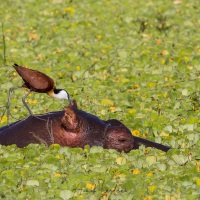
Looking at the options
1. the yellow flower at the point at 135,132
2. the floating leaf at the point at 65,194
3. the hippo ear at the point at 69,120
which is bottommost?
the yellow flower at the point at 135,132

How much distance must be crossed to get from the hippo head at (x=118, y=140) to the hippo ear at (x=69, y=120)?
34 cm

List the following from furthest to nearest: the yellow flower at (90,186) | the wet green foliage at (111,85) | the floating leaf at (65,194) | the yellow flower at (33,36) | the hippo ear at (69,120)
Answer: the yellow flower at (33,36), the hippo ear at (69,120), the wet green foliage at (111,85), the yellow flower at (90,186), the floating leaf at (65,194)

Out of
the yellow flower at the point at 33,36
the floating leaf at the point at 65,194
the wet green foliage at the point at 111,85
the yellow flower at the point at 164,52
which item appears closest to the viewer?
the floating leaf at the point at 65,194

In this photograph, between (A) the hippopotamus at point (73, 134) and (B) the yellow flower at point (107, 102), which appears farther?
(B) the yellow flower at point (107, 102)

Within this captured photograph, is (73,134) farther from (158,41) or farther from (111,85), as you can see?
(158,41)

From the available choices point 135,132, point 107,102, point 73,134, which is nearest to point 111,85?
point 107,102

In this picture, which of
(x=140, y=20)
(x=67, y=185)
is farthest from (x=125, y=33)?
(x=67, y=185)

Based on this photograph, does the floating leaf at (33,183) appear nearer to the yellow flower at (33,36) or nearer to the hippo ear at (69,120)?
the hippo ear at (69,120)

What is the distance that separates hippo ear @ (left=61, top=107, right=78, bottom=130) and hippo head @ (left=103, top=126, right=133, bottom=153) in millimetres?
344

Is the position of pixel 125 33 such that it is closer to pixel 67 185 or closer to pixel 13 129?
pixel 13 129

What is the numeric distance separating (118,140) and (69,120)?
52 centimetres

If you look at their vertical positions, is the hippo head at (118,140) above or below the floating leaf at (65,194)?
above

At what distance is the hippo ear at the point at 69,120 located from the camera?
6.44 meters

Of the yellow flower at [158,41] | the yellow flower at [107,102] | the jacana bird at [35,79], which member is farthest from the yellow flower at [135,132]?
the yellow flower at [158,41]
